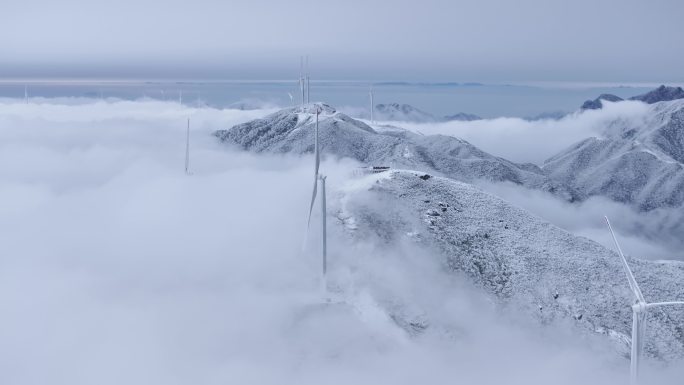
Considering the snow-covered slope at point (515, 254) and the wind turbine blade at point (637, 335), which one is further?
the snow-covered slope at point (515, 254)

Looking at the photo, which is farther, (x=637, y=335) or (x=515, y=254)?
(x=515, y=254)

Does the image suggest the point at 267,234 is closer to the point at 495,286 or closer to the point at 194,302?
the point at 194,302

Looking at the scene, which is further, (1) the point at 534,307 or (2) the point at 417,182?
(2) the point at 417,182

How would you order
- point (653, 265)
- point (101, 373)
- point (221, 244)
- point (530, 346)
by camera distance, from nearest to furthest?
point (101, 373) → point (530, 346) → point (653, 265) → point (221, 244)

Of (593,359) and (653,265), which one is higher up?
(653,265)

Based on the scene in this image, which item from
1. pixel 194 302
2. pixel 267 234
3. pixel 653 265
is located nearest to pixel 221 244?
pixel 267 234

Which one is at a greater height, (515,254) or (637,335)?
(637,335)

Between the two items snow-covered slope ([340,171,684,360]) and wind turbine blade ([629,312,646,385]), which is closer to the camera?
wind turbine blade ([629,312,646,385])

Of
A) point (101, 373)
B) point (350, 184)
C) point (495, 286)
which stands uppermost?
point (350, 184)
